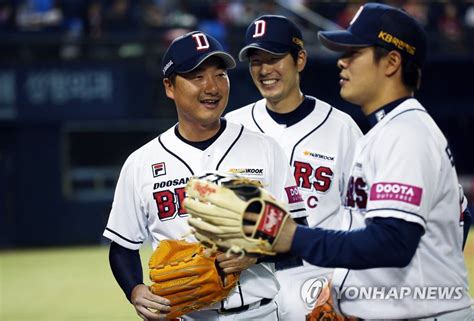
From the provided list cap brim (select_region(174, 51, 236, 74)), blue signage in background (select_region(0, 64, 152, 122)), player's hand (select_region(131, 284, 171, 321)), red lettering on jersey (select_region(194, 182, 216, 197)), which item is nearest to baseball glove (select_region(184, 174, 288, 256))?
red lettering on jersey (select_region(194, 182, 216, 197))

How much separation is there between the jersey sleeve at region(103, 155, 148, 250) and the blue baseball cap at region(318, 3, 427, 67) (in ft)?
4.68

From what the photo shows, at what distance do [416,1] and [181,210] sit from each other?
13073 millimetres

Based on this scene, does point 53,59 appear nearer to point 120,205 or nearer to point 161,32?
point 161,32

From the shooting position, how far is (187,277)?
413cm

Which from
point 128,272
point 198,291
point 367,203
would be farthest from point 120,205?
point 367,203

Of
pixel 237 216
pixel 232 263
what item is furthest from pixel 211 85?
pixel 237 216

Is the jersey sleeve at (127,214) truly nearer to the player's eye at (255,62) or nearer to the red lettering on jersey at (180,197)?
the red lettering on jersey at (180,197)

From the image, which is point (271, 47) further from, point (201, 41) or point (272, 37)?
point (201, 41)

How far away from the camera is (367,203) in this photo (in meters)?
3.35

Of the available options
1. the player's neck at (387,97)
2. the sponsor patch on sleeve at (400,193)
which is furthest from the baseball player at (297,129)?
the sponsor patch on sleeve at (400,193)

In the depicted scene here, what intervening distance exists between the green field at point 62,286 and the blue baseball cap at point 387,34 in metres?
5.92

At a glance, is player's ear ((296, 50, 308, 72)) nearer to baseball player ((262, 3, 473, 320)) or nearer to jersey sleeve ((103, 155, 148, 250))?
jersey sleeve ((103, 155, 148, 250))

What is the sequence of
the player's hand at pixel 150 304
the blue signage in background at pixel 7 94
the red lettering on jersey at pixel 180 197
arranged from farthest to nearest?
1. the blue signage in background at pixel 7 94
2. the red lettering on jersey at pixel 180 197
3. the player's hand at pixel 150 304

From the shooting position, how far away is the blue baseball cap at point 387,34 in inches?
134
